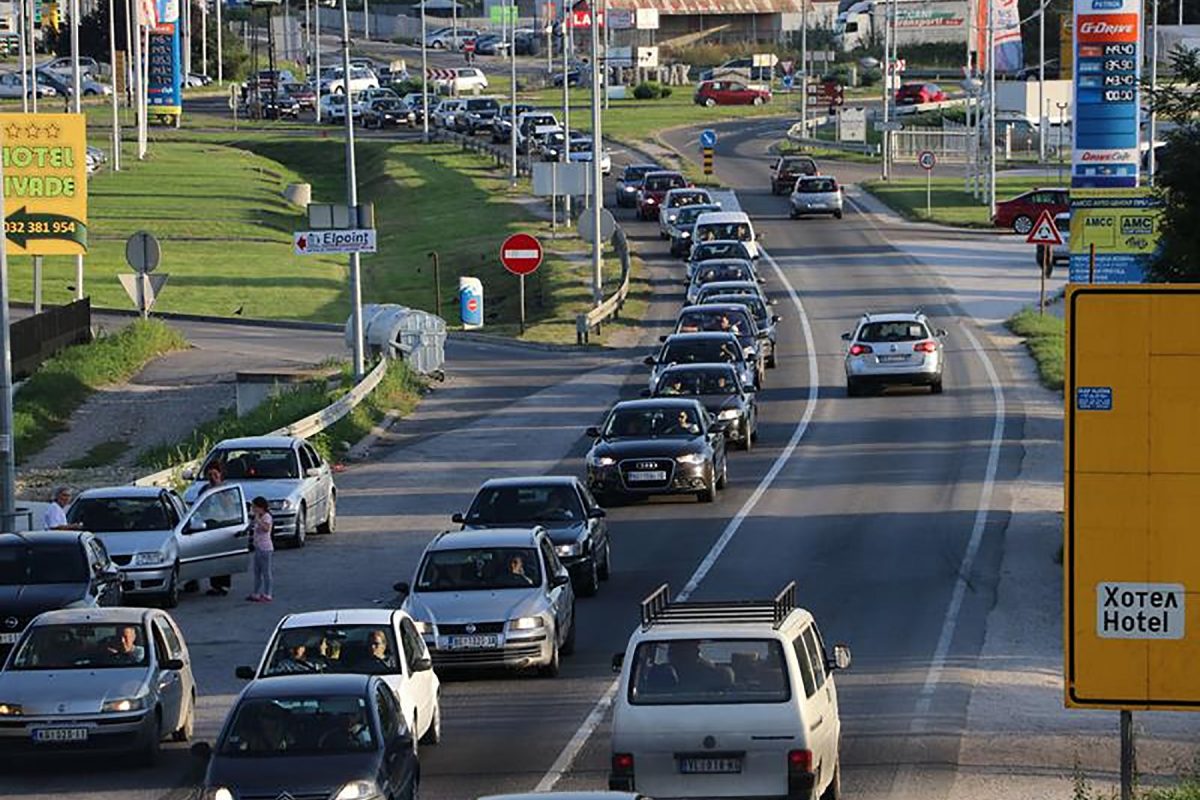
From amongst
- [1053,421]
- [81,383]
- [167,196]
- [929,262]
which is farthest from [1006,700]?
[167,196]

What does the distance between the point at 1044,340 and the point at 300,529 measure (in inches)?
980

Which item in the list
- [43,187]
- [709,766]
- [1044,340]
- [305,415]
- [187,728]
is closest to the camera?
[709,766]

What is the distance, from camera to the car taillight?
52.9 feet

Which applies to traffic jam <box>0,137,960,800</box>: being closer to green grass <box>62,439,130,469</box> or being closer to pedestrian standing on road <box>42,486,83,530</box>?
pedestrian standing on road <box>42,486,83,530</box>

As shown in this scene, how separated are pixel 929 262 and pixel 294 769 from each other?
54.8 meters

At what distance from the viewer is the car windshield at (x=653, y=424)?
35.9 metres

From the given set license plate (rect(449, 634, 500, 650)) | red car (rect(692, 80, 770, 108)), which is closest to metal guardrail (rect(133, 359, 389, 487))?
license plate (rect(449, 634, 500, 650))

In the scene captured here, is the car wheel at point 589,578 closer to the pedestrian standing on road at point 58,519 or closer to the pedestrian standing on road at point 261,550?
the pedestrian standing on road at point 261,550

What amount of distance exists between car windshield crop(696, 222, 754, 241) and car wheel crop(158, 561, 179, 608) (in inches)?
1537

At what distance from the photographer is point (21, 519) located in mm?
31688

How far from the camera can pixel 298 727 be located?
17359 millimetres

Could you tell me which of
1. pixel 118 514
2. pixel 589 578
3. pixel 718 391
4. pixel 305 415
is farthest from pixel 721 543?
pixel 305 415

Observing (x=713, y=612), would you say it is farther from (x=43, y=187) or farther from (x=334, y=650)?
(x=43, y=187)

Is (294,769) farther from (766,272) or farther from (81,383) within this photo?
(766,272)
